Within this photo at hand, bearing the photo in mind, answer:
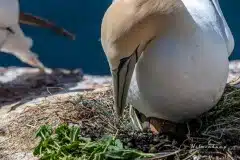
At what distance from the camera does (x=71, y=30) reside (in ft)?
24.0

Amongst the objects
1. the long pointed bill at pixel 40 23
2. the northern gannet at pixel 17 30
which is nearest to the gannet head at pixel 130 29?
the northern gannet at pixel 17 30

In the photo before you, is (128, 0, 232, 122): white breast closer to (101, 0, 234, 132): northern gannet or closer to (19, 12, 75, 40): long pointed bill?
(101, 0, 234, 132): northern gannet

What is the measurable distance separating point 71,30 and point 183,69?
4596 millimetres

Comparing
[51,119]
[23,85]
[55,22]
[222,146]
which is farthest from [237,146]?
[55,22]

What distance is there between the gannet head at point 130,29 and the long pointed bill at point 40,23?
12.3 ft

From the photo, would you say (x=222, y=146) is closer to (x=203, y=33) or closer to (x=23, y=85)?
(x=203, y=33)

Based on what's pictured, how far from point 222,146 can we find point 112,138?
1.50ft

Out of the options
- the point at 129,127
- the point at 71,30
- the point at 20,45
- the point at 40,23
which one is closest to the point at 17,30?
the point at 20,45

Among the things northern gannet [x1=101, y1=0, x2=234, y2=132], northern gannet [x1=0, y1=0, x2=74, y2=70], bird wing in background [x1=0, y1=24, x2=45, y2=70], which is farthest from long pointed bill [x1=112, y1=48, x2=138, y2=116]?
bird wing in background [x1=0, y1=24, x2=45, y2=70]

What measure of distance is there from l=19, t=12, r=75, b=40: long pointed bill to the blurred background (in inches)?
21.8

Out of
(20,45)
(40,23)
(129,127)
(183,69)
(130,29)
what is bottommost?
(129,127)

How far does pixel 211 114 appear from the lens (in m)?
3.27

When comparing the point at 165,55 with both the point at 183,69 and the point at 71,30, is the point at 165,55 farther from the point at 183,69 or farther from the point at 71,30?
the point at 71,30

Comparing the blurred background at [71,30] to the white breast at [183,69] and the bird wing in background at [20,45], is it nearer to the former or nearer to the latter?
the bird wing in background at [20,45]
